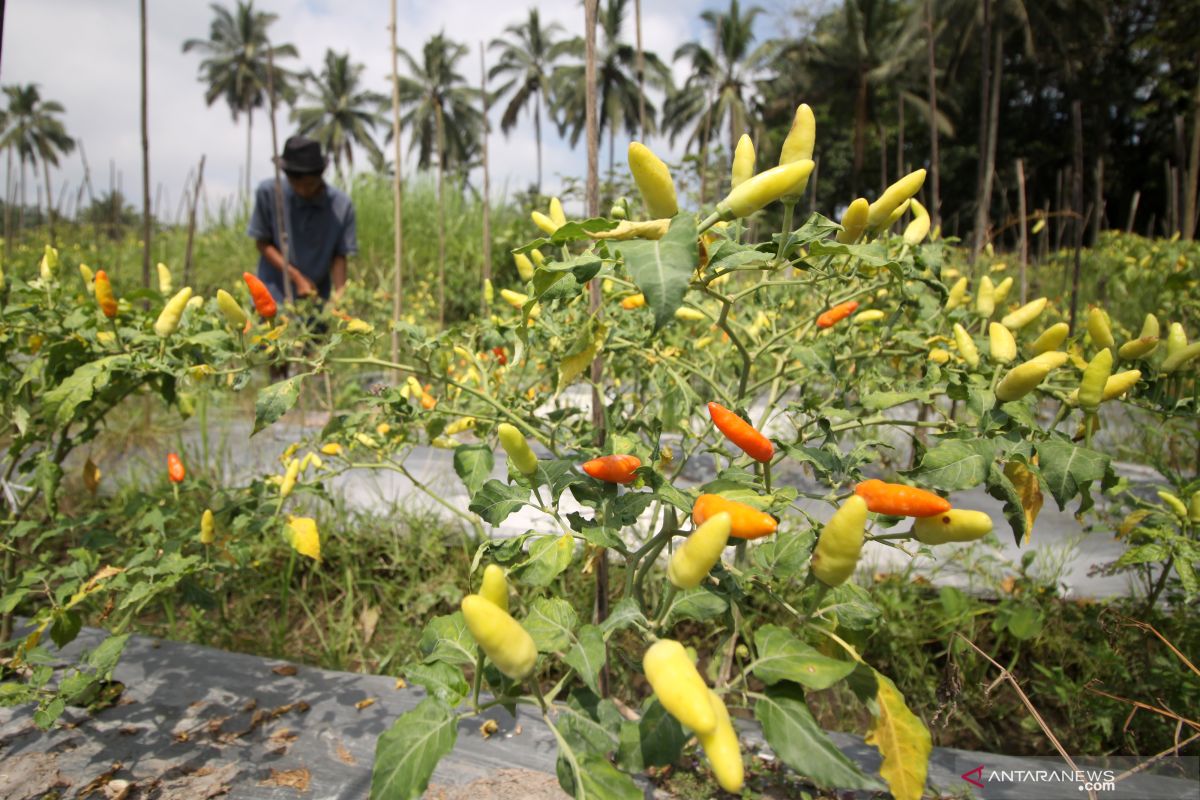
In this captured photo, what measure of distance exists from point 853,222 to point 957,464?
27cm

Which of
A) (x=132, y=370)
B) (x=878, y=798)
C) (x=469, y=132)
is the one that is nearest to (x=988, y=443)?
(x=878, y=798)

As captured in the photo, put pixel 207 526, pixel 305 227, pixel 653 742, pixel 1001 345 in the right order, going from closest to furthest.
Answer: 1. pixel 653 742
2. pixel 1001 345
3. pixel 207 526
4. pixel 305 227

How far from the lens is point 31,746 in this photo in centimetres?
107

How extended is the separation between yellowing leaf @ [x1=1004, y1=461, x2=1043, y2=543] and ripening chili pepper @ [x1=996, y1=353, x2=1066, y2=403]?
127mm

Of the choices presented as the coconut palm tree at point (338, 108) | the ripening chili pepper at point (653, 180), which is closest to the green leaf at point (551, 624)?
the ripening chili pepper at point (653, 180)

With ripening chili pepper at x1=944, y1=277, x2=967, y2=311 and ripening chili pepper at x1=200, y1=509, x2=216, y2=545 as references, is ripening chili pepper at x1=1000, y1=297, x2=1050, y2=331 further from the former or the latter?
ripening chili pepper at x1=200, y1=509, x2=216, y2=545

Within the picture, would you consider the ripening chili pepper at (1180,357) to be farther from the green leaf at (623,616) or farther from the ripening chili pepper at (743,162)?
the green leaf at (623,616)

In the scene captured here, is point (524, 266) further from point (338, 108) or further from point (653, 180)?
point (338, 108)

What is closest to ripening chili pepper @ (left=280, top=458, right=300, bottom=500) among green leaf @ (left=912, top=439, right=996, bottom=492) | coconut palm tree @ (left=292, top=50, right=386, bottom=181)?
green leaf @ (left=912, top=439, right=996, bottom=492)

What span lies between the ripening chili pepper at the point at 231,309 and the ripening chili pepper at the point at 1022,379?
3.19 feet

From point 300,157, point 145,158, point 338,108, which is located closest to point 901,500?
point 145,158

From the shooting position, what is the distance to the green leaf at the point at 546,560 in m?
0.62

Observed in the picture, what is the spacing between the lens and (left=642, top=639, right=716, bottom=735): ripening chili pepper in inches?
16.5

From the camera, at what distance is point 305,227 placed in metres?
3.44
